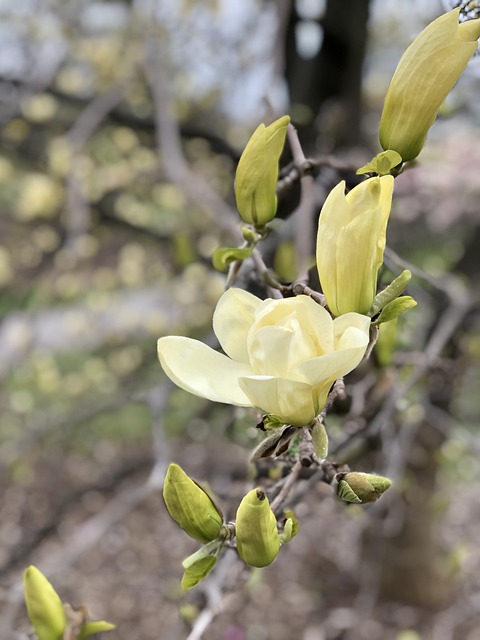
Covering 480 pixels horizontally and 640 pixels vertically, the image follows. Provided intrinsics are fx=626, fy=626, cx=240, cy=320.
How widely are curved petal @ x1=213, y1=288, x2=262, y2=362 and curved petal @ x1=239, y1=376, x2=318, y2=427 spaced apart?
1.4 inches

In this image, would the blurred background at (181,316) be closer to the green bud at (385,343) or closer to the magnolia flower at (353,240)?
the green bud at (385,343)

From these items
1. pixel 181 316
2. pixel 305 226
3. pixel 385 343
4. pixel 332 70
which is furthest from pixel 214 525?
pixel 181 316

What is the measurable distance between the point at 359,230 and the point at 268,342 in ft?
0.20

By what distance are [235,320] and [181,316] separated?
5.44 ft

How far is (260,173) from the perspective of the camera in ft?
1.06

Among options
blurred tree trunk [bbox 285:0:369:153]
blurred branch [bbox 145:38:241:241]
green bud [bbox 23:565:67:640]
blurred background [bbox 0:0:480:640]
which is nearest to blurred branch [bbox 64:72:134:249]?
blurred background [bbox 0:0:480:640]

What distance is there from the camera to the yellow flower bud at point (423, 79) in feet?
0.90

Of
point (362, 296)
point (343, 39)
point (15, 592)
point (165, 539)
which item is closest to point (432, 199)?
point (343, 39)

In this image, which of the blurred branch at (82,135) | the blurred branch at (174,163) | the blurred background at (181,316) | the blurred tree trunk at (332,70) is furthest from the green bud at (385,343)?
the blurred branch at (82,135)

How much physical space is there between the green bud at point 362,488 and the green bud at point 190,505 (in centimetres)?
6

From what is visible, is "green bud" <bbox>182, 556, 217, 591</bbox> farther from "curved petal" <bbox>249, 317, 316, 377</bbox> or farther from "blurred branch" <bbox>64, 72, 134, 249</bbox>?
"blurred branch" <bbox>64, 72, 134, 249</bbox>

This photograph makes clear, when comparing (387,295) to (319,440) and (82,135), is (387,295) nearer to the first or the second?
(319,440)

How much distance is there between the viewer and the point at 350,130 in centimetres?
131

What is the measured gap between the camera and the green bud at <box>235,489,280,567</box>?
0.27 meters
